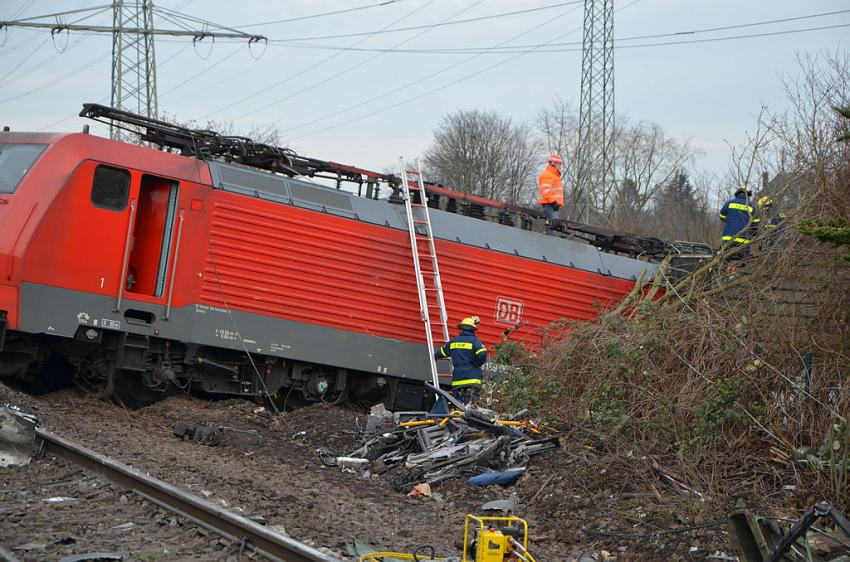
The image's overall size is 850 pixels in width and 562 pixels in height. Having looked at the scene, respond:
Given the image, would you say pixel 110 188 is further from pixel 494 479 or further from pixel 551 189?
pixel 551 189

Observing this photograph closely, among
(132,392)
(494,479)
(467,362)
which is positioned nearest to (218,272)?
(132,392)

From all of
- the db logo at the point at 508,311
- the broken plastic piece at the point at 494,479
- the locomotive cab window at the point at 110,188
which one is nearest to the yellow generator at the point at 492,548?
the broken plastic piece at the point at 494,479

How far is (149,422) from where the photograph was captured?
1112 centimetres

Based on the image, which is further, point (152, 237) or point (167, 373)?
point (152, 237)

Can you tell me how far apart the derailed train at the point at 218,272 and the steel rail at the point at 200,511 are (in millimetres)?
3192

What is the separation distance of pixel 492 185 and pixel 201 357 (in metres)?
35.1

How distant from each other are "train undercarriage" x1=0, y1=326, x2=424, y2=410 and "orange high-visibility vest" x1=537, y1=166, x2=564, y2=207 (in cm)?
430

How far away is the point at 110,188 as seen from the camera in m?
11.4

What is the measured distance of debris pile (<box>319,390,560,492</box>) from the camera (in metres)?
8.89

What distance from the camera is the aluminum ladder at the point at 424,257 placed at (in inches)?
532

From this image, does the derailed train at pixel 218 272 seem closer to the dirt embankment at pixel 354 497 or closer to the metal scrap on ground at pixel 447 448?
the dirt embankment at pixel 354 497

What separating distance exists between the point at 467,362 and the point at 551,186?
4.78 m

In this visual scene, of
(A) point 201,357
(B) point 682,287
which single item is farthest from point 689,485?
(A) point 201,357

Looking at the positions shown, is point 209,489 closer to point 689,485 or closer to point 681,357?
point 689,485
